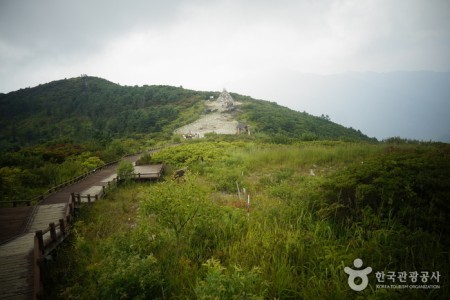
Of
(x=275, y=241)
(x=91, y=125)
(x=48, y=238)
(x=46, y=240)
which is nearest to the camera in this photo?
(x=275, y=241)

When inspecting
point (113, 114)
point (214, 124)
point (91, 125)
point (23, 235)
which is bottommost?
point (23, 235)

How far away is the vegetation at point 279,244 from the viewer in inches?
171

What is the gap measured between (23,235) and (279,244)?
383 inches

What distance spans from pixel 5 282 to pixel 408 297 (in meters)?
9.44

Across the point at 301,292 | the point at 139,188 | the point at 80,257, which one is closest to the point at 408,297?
the point at 301,292

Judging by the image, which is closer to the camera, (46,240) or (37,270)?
(37,270)

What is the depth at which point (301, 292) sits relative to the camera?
4340mm

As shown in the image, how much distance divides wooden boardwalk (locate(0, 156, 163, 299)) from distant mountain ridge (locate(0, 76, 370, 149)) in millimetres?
29008

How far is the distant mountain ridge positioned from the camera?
54.1 m

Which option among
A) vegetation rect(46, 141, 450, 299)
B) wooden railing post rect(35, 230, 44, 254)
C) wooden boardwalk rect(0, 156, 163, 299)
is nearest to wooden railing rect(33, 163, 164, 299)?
wooden railing post rect(35, 230, 44, 254)

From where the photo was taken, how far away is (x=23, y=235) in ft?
28.7

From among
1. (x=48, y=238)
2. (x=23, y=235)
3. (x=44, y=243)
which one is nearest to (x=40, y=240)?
(x=44, y=243)

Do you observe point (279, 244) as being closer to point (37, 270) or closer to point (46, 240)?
point (37, 270)

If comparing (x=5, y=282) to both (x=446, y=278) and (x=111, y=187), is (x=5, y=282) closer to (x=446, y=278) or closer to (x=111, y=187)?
(x=111, y=187)
